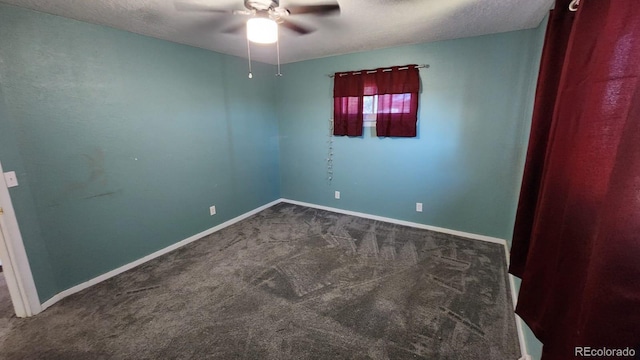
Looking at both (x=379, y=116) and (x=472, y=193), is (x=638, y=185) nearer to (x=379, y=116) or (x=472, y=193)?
(x=472, y=193)

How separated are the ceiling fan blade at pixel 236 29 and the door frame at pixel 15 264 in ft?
6.55

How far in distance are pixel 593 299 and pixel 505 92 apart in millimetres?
2694

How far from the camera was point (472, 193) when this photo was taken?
300 centimetres


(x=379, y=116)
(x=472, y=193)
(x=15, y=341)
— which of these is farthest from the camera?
(x=379, y=116)

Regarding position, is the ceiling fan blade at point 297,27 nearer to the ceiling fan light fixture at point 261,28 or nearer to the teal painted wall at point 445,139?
the ceiling fan light fixture at point 261,28

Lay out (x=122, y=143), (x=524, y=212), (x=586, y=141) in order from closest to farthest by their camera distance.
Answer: (x=586, y=141)
(x=524, y=212)
(x=122, y=143)

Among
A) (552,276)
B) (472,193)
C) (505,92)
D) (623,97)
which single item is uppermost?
(505,92)

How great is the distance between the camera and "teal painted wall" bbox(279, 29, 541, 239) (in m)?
2.65

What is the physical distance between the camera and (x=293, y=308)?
197cm

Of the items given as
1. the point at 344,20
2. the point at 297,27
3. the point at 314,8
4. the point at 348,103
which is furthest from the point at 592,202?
the point at 348,103

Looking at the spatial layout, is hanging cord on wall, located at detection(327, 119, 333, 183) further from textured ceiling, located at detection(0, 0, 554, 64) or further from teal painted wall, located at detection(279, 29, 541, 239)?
textured ceiling, located at detection(0, 0, 554, 64)

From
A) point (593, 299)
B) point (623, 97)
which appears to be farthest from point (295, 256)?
point (623, 97)

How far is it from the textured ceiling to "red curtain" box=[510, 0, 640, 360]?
105 cm

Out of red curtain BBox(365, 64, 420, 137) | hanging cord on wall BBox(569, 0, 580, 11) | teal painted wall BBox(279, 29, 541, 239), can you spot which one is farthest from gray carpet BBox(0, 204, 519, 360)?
hanging cord on wall BBox(569, 0, 580, 11)
